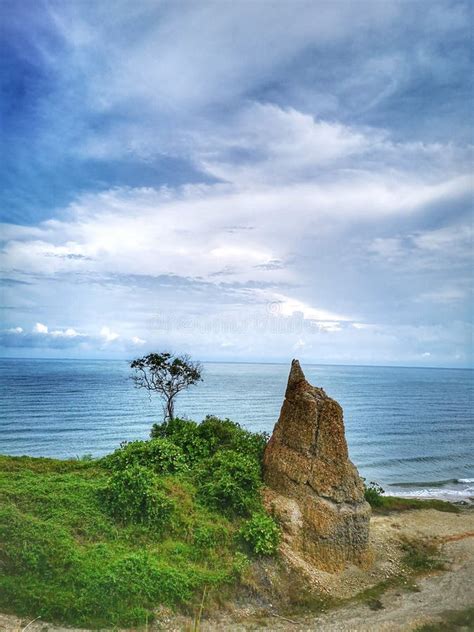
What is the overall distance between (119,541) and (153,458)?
15.2 feet

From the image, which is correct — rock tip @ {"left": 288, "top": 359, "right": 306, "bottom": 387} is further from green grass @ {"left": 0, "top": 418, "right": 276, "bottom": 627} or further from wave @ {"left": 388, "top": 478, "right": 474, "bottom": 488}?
wave @ {"left": 388, "top": 478, "right": 474, "bottom": 488}

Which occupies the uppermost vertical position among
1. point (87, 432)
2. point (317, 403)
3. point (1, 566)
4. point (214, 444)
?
point (317, 403)

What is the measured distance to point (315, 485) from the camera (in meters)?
17.5

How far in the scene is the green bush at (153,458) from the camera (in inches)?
754

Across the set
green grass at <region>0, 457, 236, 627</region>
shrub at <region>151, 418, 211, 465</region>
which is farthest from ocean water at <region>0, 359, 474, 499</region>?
green grass at <region>0, 457, 236, 627</region>

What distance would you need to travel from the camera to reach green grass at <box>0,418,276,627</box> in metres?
12.5

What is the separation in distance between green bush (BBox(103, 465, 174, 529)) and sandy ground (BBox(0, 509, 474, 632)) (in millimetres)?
3554

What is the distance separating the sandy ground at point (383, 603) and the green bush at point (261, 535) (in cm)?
167

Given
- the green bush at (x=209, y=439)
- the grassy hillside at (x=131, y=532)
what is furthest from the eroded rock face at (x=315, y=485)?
the green bush at (x=209, y=439)

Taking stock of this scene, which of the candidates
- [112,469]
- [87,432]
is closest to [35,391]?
[87,432]

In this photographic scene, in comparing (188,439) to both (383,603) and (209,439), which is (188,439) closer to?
(209,439)

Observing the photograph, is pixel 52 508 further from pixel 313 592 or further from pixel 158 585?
pixel 313 592

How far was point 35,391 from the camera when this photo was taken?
9375cm

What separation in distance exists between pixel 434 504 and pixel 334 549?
14.4 m
